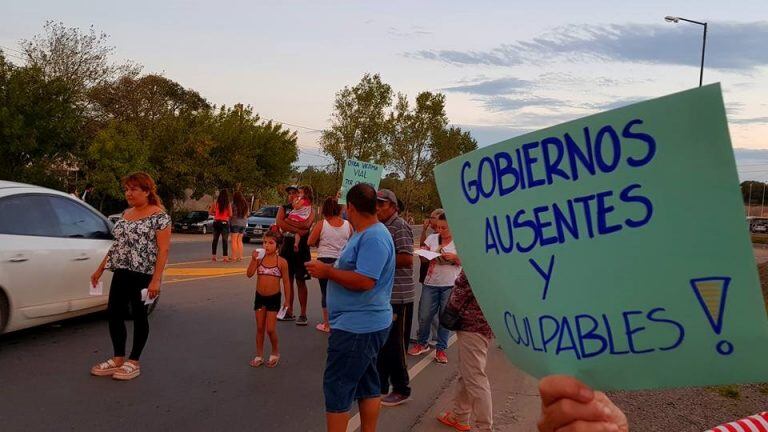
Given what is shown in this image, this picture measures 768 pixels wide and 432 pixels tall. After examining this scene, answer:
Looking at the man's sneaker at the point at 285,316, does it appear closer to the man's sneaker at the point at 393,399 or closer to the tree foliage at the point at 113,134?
the man's sneaker at the point at 393,399

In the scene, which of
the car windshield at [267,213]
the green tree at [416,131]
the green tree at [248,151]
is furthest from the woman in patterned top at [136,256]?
the green tree at [416,131]

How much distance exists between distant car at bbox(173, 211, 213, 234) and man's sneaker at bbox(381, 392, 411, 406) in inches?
985

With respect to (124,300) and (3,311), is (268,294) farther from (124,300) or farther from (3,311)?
(3,311)

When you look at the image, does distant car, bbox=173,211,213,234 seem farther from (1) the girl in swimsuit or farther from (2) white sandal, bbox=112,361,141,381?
(2) white sandal, bbox=112,361,141,381

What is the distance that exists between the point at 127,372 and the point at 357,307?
296cm

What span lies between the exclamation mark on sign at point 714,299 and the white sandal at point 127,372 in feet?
17.6

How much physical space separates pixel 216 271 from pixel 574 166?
1254 centimetres

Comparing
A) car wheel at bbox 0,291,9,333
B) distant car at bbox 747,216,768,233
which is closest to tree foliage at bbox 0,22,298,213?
car wheel at bbox 0,291,9,333

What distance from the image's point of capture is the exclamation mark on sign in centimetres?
106

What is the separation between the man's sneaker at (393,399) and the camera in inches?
204

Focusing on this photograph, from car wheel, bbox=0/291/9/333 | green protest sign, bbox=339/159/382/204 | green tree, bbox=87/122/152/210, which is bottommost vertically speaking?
car wheel, bbox=0/291/9/333

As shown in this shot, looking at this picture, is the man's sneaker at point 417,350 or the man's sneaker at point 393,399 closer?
the man's sneaker at point 393,399

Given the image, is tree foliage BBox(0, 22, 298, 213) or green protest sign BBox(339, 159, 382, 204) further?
tree foliage BBox(0, 22, 298, 213)

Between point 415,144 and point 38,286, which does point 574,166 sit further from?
point 415,144
